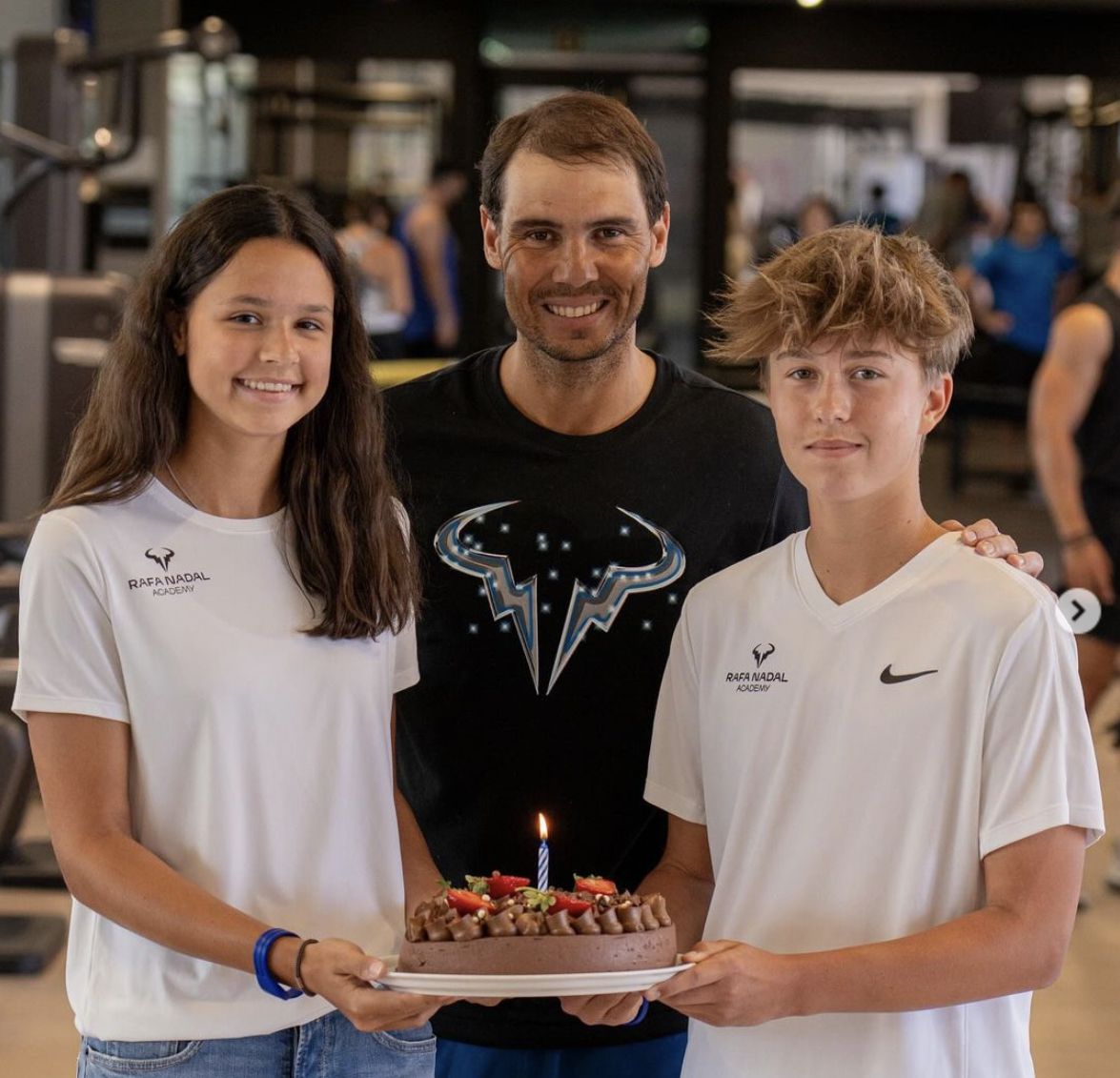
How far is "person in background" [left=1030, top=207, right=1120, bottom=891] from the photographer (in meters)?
4.72

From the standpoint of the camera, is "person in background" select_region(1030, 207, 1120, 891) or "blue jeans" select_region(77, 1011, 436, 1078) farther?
"person in background" select_region(1030, 207, 1120, 891)

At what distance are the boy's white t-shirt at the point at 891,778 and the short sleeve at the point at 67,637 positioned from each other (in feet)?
2.13

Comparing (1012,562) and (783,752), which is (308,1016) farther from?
(1012,562)

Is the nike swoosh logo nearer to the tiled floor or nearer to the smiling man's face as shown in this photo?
the smiling man's face

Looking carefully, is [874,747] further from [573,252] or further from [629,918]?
[573,252]

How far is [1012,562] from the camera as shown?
180 centimetres

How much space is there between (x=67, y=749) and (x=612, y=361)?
873 millimetres

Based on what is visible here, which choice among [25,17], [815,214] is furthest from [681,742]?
[815,214]

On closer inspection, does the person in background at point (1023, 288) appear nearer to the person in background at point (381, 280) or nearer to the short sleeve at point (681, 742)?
the person in background at point (381, 280)

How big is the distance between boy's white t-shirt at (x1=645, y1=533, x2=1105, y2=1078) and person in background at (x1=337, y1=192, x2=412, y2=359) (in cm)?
798

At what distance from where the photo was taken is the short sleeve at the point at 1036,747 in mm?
1648

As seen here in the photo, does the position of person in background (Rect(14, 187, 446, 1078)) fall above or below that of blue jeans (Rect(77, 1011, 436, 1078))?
above

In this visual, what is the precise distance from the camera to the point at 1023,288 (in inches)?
445

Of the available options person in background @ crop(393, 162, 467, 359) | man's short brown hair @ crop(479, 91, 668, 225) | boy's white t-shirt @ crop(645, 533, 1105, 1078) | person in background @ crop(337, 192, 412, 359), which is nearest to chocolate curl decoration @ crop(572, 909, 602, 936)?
boy's white t-shirt @ crop(645, 533, 1105, 1078)
